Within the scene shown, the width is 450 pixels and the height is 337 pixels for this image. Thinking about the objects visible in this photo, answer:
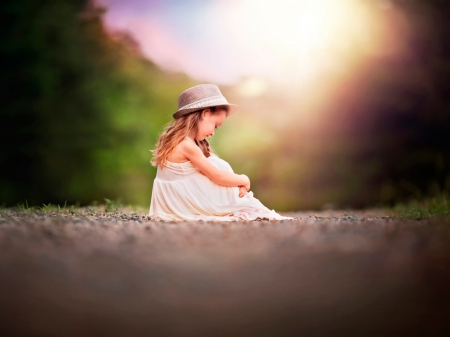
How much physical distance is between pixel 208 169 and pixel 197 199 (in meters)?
0.20

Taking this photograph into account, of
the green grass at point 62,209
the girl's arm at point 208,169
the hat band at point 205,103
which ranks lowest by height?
the green grass at point 62,209

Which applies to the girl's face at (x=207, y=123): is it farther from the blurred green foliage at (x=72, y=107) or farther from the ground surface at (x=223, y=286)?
the blurred green foliage at (x=72, y=107)

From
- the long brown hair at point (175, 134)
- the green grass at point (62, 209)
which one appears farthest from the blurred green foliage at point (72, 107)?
the long brown hair at point (175, 134)

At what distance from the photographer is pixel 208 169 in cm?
289

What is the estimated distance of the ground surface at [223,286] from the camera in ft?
4.53

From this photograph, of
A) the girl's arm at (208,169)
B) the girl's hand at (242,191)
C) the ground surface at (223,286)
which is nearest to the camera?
the ground surface at (223,286)

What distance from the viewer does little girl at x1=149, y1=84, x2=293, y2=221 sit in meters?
2.91

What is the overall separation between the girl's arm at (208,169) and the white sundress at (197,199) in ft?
0.17

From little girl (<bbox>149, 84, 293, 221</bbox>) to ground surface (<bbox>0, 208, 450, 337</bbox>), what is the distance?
118 cm

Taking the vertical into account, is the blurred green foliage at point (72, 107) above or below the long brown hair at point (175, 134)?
above

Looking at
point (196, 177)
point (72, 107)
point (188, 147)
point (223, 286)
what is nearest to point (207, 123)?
point (188, 147)

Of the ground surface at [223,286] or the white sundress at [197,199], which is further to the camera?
the white sundress at [197,199]

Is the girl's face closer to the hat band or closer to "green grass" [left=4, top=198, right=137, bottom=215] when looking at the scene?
the hat band

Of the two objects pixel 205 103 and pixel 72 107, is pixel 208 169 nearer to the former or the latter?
pixel 205 103
